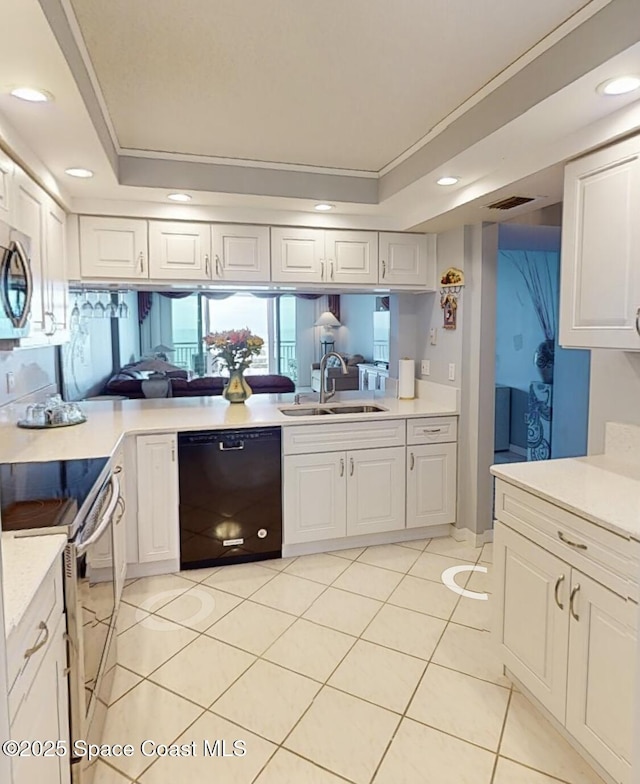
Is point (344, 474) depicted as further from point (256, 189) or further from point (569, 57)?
point (569, 57)

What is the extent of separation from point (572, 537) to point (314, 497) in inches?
70.9

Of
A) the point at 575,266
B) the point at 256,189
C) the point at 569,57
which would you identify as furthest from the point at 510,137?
the point at 256,189

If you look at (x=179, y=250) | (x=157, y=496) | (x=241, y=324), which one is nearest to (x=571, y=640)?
(x=157, y=496)

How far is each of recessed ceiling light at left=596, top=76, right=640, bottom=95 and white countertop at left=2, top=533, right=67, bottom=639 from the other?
2175mm

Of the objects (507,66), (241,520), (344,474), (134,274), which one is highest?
(507,66)

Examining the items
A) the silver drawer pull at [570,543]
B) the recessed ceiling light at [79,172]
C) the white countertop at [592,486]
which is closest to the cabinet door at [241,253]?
the recessed ceiling light at [79,172]

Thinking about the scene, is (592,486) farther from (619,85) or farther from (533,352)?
(533,352)

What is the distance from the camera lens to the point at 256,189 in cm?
304

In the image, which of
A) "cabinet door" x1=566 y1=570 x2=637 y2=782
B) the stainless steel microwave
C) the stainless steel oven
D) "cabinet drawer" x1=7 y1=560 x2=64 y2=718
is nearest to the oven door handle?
the stainless steel oven

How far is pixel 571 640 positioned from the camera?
1.67 metres

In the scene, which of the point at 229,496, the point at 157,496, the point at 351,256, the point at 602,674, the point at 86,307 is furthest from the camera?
the point at 86,307

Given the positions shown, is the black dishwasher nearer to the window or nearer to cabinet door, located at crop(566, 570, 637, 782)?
cabinet door, located at crop(566, 570, 637, 782)

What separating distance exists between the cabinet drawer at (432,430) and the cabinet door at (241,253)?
1368mm

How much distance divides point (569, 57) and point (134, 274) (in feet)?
8.11
